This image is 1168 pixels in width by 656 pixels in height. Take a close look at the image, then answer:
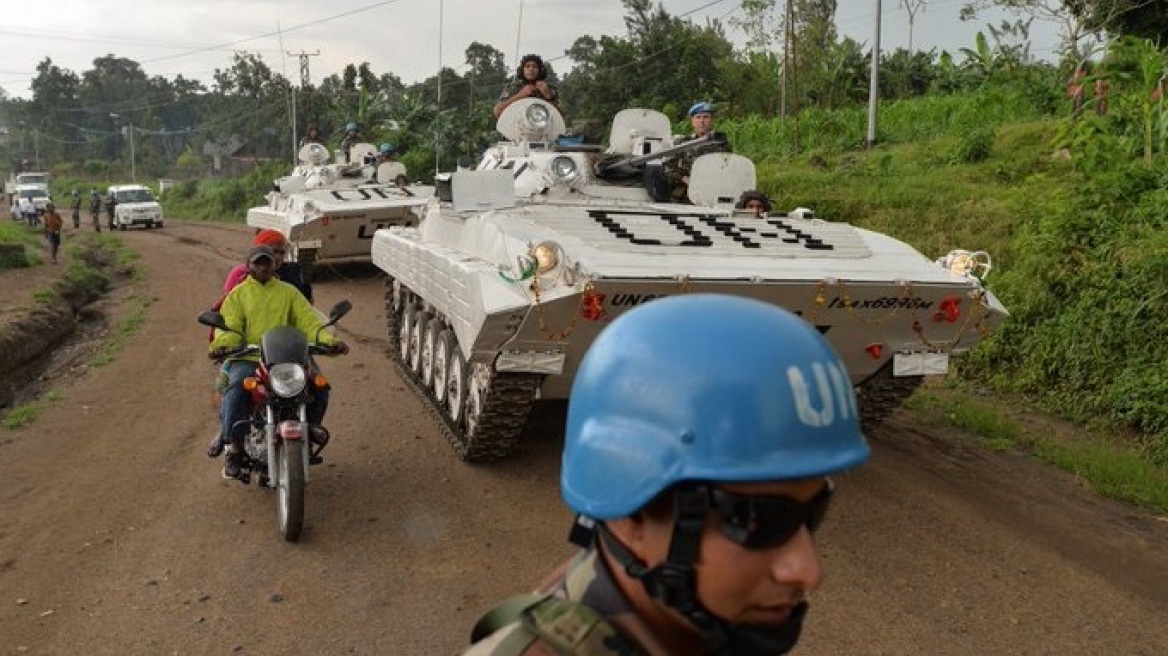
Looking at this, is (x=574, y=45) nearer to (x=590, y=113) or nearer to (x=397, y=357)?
(x=590, y=113)

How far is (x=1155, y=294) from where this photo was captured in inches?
333

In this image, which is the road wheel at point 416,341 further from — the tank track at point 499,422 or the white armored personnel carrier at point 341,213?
the white armored personnel carrier at point 341,213

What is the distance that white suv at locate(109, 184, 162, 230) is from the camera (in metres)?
34.2

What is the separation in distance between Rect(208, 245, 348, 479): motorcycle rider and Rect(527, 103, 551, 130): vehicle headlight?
423 cm

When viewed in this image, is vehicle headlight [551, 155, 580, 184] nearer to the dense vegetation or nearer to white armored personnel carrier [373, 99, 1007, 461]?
white armored personnel carrier [373, 99, 1007, 461]

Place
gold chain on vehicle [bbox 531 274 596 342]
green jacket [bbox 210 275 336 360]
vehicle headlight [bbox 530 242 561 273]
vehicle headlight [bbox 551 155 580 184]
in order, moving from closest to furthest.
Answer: gold chain on vehicle [bbox 531 274 596 342] < vehicle headlight [bbox 530 242 561 273] < green jacket [bbox 210 275 336 360] < vehicle headlight [bbox 551 155 580 184]

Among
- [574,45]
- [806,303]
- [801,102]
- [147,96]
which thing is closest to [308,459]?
[806,303]

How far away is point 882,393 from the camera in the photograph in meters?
7.16

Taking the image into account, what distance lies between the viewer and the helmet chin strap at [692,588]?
146cm

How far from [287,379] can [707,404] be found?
4577mm

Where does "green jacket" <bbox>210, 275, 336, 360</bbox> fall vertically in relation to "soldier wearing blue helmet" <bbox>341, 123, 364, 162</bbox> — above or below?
below

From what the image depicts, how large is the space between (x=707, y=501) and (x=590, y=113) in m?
33.8

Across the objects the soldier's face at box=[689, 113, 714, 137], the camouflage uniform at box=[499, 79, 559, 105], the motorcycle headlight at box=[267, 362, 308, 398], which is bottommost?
the motorcycle headlight at box=[267, 362, 308, 398]

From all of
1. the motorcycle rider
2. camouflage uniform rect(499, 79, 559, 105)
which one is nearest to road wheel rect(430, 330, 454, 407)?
the motorcycle rider
